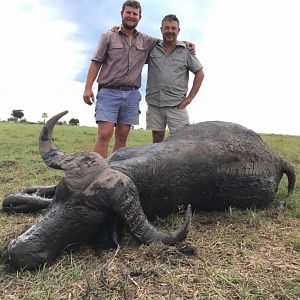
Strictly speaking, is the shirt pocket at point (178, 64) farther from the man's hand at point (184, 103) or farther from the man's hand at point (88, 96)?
the man's hand at point (88, 96)

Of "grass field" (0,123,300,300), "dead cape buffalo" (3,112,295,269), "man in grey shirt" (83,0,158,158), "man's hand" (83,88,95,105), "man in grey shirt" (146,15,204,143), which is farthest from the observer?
"man in grey shirt" (146,15,204,143)

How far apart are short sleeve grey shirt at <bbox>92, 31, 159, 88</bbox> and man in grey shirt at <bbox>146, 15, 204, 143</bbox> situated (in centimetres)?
31

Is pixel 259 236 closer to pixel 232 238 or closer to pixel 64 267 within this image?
pixel 232 238

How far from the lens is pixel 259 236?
15.8 ft

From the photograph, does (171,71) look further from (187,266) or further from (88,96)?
(187,266)

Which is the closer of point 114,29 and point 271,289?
point 271,289

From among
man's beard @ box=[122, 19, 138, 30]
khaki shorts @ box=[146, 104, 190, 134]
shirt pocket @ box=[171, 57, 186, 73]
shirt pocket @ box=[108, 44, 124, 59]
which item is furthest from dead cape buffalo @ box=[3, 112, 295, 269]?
man's beard @ box=[122, 19, 138, 30]

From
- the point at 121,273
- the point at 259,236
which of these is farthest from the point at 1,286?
the point at 259,236

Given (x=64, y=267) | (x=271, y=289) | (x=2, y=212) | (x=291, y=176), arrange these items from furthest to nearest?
1. (x=291, y=176)
2. (x=2, y=212)
3. (x=64, y=267)
4. (x=271, y=289)

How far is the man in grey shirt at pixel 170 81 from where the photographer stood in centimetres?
694

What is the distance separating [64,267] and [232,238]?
1.68 metres

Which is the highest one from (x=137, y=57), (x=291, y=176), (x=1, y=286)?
(x=137, y=57)

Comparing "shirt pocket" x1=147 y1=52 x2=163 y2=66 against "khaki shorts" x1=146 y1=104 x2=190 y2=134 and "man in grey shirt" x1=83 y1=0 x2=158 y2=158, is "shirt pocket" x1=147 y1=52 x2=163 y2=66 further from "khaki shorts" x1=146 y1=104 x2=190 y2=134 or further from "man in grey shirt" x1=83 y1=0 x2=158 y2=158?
"khaki shorts" x1=146 y1=104 x2=190 y2=134

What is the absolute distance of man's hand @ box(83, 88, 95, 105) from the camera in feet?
22.2
